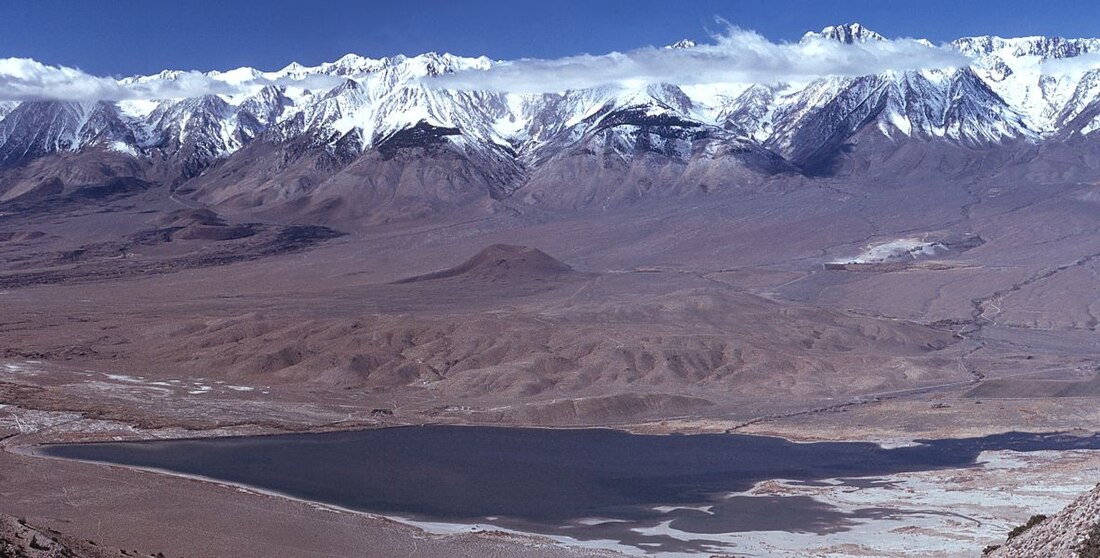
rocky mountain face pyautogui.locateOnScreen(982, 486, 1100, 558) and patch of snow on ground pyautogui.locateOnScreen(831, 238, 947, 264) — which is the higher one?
patch of snow on ground pyautogui.locateOnScreen(831, 238, 947, 264)

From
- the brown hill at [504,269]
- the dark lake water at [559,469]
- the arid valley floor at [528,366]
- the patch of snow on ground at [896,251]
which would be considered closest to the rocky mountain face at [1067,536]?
the arid valley floor at [528,366]

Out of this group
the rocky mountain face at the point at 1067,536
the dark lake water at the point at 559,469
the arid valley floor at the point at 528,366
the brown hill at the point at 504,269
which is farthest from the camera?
the brown hill at the point at 504,269

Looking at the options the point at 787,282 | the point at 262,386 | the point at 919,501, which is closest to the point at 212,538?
the point at 919,501

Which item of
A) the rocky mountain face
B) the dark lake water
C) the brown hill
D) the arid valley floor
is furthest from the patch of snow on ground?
the rocky mountain face

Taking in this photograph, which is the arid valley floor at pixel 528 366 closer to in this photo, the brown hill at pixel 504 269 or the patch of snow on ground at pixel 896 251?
the brown hill at pixel 504 269

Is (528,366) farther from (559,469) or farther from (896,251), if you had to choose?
(896,251)

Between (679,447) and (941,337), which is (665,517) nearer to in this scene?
(679,447)

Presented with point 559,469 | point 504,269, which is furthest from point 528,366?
point 504,269

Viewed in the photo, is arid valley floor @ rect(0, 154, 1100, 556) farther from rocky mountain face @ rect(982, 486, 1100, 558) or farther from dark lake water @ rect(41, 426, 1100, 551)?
rocky mountain face @ rect(982, 486, 1100, 558)
